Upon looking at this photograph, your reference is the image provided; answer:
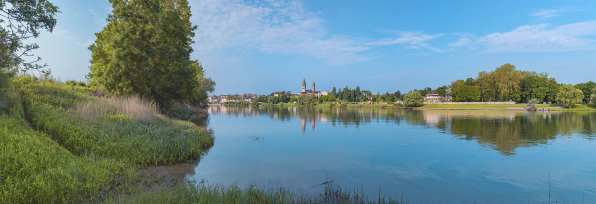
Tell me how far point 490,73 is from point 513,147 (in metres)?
104

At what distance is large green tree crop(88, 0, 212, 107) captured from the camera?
67.4 ft

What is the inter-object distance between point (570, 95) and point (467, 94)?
2865 centimetres

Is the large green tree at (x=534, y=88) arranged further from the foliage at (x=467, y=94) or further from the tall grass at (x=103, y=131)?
the tall grass at (x=103, y=131)

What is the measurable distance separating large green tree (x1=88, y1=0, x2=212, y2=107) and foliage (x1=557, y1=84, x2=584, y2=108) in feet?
331

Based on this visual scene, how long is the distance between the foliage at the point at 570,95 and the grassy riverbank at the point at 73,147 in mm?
101846

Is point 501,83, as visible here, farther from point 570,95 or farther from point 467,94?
point 570,95

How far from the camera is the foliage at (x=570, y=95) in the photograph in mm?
74438

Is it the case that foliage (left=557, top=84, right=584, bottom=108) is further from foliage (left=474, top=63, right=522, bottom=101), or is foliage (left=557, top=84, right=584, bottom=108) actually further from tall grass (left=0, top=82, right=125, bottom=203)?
tall grass (left=0, top=82, right=125, bottom=203)

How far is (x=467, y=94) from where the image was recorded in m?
100

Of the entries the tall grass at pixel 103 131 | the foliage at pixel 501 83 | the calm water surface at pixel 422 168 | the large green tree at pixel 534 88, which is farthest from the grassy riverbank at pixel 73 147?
the large green tree at pixel 534 88

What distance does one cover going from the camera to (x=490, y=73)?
100 metres

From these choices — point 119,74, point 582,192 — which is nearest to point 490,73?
point 582,192

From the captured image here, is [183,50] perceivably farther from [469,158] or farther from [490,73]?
[490,73]

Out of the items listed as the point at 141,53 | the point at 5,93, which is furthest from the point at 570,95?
the point at 5,93
